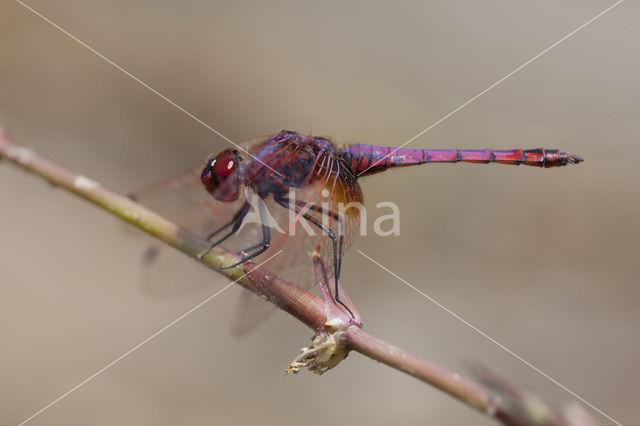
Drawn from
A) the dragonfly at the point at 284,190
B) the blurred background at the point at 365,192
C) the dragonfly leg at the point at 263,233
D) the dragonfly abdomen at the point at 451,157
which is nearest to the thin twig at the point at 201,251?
the dragonfly leg at the point at 263,233

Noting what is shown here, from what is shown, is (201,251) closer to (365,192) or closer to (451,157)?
(451,157)

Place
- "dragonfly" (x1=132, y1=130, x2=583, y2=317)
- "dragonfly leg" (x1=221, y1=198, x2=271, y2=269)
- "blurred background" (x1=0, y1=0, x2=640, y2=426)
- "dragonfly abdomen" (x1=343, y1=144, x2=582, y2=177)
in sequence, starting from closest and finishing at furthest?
"dragonfly leg" (x1=221, y1=198, x2=271, y2=269) → "dragonfly" (x1=132, y1=130, x2=583, y2=317) → "dragonfly abdomen" (x1=343, y1=144, x2=582, y2=177) → "blurred background" (x1=0, y1=0, x2=640, y2=426)

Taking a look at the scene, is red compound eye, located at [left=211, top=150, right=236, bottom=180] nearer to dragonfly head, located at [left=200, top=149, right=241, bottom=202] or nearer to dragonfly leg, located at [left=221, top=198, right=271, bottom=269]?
dragonfly head, located at [left=200, top=149, right=241, bottom=202]

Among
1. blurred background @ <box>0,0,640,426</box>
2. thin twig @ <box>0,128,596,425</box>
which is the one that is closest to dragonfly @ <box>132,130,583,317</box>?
thin twig @ <box>0,128,596,425</box>

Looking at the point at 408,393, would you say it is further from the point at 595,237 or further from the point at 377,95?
the point at 377,95

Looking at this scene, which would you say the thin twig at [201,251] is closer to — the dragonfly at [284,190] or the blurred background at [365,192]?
the dragonfly at [284,190]

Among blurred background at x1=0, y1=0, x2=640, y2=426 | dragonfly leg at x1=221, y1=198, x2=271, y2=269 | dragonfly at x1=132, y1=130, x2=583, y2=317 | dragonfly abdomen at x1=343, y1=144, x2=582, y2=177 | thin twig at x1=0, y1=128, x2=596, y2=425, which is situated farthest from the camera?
blurred background at x1=0, y1=0, x2=640, y2=426

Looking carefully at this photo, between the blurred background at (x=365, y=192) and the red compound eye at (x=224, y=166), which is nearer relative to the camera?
the red compound eye at (x=224, y=166)

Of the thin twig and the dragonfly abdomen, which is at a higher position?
the dragonfly abdomen
